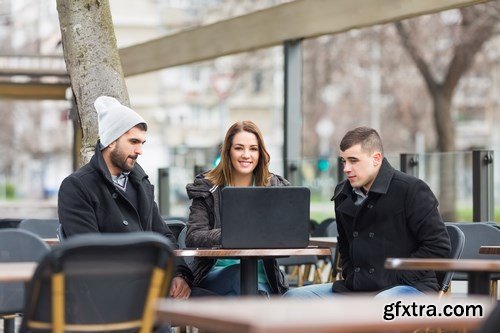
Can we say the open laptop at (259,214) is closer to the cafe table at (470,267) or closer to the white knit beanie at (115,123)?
the white knit beanie at (115,123)

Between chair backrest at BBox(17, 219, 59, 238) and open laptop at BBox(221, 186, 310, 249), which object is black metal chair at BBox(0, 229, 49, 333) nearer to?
open laptop at BBox(221, 186, 310, 249)

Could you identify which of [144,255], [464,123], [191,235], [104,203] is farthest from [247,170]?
[464,123]

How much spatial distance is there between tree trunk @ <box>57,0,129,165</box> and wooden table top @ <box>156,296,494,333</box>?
5250mm

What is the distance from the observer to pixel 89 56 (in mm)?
9352

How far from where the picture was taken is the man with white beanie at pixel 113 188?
6.57 metres

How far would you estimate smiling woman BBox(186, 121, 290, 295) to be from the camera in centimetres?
731

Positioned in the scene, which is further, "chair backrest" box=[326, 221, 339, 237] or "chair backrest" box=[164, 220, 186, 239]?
"chair backrest" box=[326, 221, 339, 237]

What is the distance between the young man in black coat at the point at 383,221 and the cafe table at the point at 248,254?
0.26 m

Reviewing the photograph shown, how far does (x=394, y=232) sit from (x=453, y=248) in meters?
0.38

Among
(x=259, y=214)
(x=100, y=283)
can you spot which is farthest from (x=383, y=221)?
(x=100, y=283)

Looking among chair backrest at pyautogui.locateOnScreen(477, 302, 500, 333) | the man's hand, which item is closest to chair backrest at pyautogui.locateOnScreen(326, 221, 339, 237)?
the man's hand

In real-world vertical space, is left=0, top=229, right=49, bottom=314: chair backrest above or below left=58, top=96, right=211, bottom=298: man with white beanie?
below

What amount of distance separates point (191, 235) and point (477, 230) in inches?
88.8

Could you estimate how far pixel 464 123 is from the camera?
256 ft
